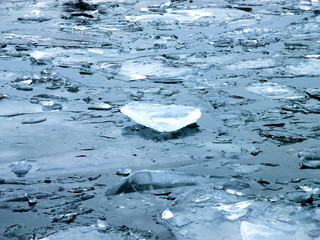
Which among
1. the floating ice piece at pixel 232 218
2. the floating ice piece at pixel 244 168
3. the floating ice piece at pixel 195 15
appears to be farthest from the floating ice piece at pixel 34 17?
the floating ice piece at pixel 232 218

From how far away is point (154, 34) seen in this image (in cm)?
516

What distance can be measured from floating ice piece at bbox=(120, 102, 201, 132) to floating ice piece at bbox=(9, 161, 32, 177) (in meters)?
0.64

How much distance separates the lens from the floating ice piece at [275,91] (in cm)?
322

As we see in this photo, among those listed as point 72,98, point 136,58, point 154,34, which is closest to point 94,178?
point 72,98

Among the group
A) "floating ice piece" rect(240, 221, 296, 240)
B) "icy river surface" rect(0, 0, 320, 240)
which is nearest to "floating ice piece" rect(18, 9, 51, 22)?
"icy river surface" rect(0, 0, 320, 240)

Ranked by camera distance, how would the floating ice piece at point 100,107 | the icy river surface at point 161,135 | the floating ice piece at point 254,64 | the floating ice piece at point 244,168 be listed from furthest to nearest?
the floating ice piece at point 254,64, the floating ice piece at point 100,107, the floating ice piece at point 244,168, the icy river surface at point 161,135

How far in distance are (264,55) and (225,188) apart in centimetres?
233

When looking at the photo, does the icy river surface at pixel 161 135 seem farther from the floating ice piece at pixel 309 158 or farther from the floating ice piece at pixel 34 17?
the floating ice piece at pixel 34 17

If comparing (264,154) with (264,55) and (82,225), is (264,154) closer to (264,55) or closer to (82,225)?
(82,225)

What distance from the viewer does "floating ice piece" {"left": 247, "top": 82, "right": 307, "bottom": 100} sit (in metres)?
3.22

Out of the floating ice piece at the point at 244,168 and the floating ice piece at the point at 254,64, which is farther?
the floating ice piece at the point at 254,64

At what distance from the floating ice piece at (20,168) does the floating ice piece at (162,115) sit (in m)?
0.64

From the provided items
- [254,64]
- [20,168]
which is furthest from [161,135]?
[254,64]

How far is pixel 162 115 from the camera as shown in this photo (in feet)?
9.06
